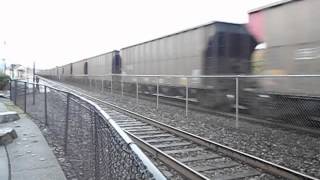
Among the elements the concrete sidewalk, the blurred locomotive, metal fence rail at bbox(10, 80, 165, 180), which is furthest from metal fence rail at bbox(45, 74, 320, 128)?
the concrete sidewalk

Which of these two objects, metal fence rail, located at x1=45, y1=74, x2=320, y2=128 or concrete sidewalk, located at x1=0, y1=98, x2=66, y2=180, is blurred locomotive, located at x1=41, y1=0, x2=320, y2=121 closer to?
metal fence rail, located at x1=45, y1=74, x2=320, y2=128

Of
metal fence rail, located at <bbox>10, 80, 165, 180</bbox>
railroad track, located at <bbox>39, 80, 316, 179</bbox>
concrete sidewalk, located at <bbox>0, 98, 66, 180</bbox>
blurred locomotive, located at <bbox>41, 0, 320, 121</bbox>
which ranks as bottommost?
railroad track, located at <bbox>39, 80, 316, 179</bbox>

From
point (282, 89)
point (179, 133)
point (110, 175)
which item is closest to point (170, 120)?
point (179, 133)

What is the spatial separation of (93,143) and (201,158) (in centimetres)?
352

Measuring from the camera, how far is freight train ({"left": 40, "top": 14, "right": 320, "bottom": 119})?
11562 millimetres

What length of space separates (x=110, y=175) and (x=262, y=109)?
9.69m

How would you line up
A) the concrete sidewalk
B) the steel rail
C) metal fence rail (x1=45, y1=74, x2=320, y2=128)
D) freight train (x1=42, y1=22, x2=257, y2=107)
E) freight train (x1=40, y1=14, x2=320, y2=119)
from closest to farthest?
the concrete sidewalk
the steel rail
metal fence rail (x1=45, y1=74, x2=320, y2=128)
freight train (x1=40, y1=14, x2=320, y2=119)
freight train (x1=42, y1=22, x2=257, y2=107)

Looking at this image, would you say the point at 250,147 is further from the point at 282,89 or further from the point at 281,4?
the point at 281,4

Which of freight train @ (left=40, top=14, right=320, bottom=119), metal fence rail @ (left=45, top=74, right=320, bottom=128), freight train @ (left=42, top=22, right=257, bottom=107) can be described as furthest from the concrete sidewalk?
freight train @ (left=42, top=22, right=257, bottom=107)

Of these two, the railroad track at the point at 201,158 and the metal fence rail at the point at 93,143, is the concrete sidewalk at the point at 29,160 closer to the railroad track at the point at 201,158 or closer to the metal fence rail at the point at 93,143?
the metal fence rail at the point at 93,143

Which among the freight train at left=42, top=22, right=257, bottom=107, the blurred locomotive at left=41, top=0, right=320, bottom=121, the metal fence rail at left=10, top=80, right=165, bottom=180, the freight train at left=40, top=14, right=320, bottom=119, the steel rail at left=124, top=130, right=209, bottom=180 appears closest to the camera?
the metal fence rail at left=10, top=80, right=165, bottom=180

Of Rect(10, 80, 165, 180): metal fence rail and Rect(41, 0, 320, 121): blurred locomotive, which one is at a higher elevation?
Rect(41, 0, 320, 121): blurred locomotive

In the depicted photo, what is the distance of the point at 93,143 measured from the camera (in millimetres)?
5156

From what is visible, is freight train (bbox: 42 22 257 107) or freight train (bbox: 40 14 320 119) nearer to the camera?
freight train (bbox: 40 14 320 119)
